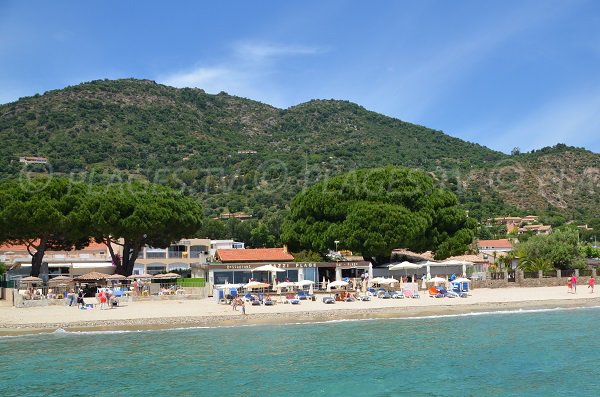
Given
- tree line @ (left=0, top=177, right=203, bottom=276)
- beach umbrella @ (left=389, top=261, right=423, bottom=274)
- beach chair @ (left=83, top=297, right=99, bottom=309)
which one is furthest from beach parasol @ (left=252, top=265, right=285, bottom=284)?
beach chair @ (left=83, top=297, right=99, bottom=309)

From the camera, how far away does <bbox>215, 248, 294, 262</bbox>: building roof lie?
157ft

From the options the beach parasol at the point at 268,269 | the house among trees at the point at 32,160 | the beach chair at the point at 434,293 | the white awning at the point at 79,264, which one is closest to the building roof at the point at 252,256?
the beach parasol at the point at 268,269

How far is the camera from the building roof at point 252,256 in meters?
47.8

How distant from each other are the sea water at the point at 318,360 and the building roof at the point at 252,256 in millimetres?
18409

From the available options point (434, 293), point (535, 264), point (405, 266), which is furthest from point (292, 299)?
point (535, 264)

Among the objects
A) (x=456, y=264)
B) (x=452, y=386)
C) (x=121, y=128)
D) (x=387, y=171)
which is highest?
(x=121, y=128)

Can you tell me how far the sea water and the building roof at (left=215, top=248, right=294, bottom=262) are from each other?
1841 cm

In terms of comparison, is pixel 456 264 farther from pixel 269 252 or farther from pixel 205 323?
pixel 205 323

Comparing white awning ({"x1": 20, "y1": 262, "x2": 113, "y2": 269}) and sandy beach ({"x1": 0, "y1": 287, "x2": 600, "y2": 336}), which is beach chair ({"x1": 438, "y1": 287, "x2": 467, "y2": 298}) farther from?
white awning ({"x1": 20, "y1": 262, "x2": 113, "y2": 269})

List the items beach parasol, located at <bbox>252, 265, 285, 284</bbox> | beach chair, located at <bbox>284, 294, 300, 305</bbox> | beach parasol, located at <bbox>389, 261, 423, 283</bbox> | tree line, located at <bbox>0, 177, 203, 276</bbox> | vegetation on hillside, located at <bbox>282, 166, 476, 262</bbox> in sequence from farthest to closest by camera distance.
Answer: vegetation on hillside, located at <bbox>282, 166, 476, 262</bbox>, beach parasol, located at <bbox>389, 261, 423, 283</bbox>, tree line, located at <bbox>0, 177, 203, 276</bbox>, beach parasol, located at <bbox>252, 265, 285, 284</bbox>, beach chair, located at <bbox>284, 294, 300, 305</bbox>

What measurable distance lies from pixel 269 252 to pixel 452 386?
106 feet

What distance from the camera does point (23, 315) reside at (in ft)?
104

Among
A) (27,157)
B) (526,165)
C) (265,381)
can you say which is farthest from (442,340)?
(526,165)

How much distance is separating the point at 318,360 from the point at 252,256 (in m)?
27.0
